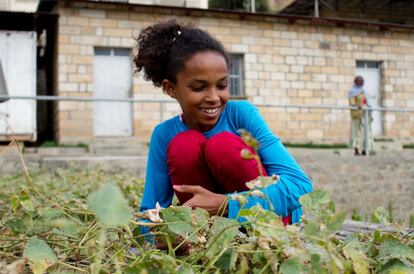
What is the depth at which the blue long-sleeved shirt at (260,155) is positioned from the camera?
154 centimetres

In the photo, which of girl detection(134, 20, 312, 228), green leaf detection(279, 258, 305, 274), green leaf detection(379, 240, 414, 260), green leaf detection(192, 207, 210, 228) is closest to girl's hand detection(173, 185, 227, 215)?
girl detection(134, 20, 312, 228)

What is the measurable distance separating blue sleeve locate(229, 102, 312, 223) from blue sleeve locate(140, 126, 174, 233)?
0.33 metres

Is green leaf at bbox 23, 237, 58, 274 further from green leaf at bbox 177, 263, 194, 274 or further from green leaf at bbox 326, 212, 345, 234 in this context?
green leaf at bbox 326, 212, 345, 234

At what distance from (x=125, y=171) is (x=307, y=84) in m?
6.96

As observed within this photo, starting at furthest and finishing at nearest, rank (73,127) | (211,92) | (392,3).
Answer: (392,3)
(73,127)
(211,92)

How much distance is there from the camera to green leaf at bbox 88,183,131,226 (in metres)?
0.47

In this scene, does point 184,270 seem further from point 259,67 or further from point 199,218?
point 259,67

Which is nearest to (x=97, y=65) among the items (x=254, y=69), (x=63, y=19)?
(x=63, y=19)

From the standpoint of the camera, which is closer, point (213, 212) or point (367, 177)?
point (213, 212)

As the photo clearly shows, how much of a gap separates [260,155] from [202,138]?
0.71ft

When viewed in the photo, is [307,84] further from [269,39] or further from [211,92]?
[211,92]

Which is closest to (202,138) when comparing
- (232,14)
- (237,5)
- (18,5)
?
(232,14)

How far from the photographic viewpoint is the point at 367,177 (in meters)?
7.02

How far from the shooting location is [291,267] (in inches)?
27.9
